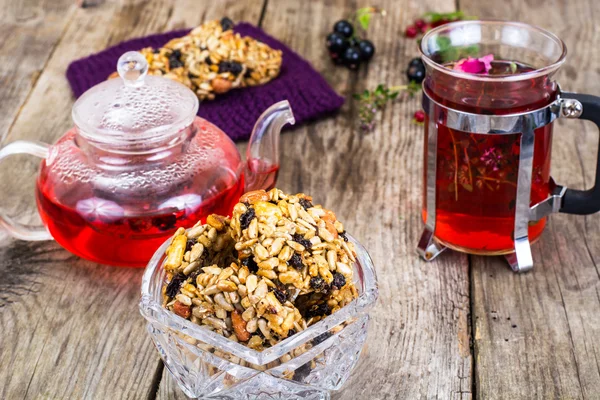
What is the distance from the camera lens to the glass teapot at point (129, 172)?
3.21 feet

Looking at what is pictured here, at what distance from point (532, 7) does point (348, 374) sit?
1.12m

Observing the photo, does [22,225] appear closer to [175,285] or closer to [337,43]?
[175,285]

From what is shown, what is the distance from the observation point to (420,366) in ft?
2.94

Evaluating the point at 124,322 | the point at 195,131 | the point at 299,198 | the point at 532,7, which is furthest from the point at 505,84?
the point at 532,7

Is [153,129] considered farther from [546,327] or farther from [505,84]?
[546,327]

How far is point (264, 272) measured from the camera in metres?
0.75

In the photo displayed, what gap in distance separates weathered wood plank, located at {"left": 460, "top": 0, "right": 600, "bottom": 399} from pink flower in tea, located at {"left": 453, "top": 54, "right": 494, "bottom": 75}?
24cm

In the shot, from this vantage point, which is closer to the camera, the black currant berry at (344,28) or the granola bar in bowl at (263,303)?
the granola bar in bowl at (263,303)

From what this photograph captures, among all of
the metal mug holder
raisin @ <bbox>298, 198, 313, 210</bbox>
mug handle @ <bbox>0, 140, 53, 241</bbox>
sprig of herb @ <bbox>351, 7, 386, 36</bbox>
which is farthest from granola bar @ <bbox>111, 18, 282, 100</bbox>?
raisin @ <bbox>298, 198, 313, 210</bbox>

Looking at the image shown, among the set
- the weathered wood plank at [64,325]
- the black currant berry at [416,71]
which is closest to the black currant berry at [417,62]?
the black currant berry at [416,71]

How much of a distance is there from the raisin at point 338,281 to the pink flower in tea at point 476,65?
1.12 feet

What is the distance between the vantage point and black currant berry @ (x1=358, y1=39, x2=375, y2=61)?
150 centimetres

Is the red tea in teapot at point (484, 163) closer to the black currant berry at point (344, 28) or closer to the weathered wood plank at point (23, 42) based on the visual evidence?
the black currant berry at point (344, 28)

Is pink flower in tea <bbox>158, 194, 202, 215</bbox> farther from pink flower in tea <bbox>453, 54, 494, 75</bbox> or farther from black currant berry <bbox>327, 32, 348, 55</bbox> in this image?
black currant berry <bbox>327, 32, 348, 55</bbox>
